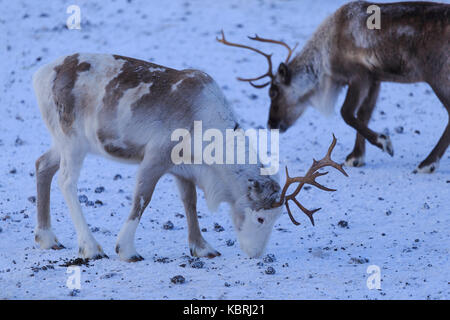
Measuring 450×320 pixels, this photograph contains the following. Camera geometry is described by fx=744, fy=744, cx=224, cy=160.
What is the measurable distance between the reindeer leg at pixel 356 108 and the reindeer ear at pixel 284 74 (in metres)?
0.71

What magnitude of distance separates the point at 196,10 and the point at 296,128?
4.01m

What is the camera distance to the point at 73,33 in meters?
10.9

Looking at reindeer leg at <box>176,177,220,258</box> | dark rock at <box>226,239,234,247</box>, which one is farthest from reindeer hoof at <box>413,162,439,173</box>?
reindeer leg at <box>176,177,220,258</box>

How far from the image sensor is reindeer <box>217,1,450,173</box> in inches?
271

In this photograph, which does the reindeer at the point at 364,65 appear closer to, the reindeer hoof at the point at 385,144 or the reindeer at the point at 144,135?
the reindeer hoof at the point at 385,144

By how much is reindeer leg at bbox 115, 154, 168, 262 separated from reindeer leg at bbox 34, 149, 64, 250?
633 millimetres

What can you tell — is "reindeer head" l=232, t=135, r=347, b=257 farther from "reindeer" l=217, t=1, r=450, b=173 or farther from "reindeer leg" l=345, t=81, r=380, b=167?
"reindeer leg" l=345, t=81, r=380, b=167

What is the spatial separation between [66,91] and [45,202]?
822 mm


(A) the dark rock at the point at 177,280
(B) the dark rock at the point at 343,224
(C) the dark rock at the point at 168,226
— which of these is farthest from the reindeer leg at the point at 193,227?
(B) the dark rock at the point at 343,224

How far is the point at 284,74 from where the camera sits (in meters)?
7.71

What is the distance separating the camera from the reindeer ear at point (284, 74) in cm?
767

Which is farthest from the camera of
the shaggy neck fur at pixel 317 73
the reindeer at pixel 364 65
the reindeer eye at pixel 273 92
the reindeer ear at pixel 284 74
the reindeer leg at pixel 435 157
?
the reindeer eye at pixel 273 92
